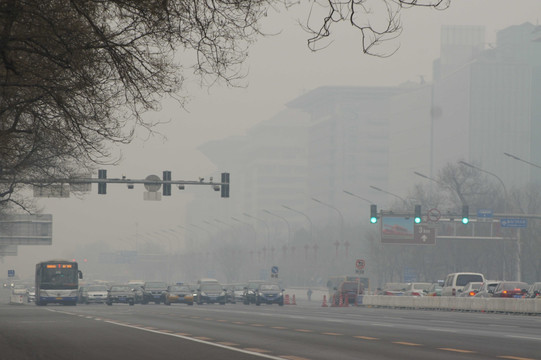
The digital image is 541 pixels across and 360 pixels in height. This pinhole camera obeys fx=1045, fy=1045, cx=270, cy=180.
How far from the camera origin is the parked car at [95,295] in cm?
7381

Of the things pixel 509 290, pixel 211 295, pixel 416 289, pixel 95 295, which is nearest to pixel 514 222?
pixel 416 289

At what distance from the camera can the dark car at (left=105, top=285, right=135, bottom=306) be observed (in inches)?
2692

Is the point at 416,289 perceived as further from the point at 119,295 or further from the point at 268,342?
the point at 268,342

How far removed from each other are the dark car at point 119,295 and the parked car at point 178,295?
8.33 feet

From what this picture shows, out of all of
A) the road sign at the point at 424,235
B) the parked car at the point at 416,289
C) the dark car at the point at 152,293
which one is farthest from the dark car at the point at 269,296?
the road sign at the point at 424,235

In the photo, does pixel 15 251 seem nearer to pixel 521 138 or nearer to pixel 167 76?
pixel 521 138

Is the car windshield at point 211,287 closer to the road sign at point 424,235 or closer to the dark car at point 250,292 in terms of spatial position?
the dark car at point 250,292

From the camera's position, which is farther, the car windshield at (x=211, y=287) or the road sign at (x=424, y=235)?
the road sign at (x=424, y=235)

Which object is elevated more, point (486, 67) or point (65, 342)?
point (486, 67)

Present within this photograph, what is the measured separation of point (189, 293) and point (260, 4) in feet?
189

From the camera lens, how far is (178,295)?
232ft

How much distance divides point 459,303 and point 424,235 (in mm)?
33817

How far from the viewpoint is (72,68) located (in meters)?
16.3

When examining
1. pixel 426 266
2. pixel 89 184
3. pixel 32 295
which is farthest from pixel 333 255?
pixel 89 184
